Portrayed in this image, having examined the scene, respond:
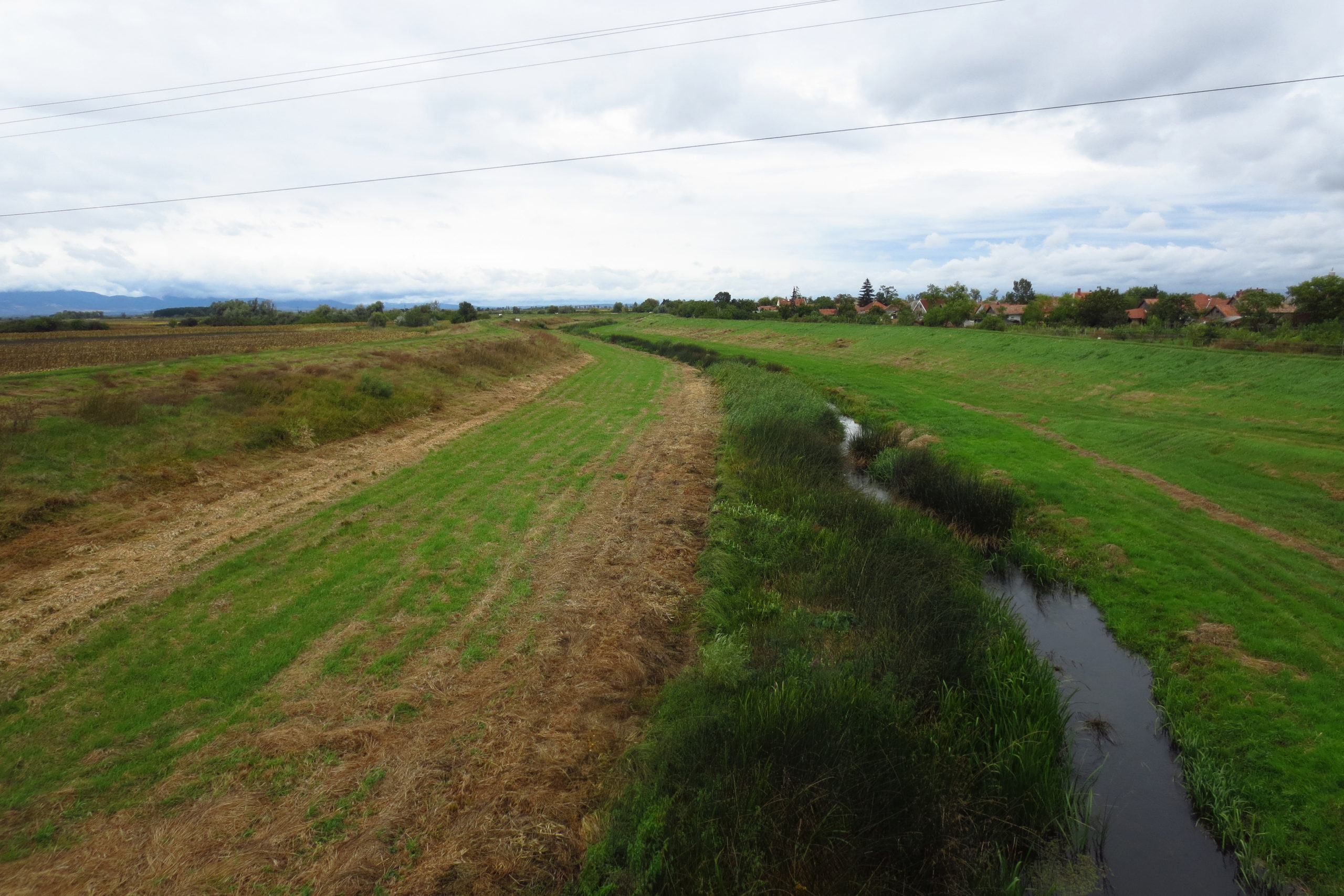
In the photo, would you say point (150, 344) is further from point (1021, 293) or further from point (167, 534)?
point (1021, 293)

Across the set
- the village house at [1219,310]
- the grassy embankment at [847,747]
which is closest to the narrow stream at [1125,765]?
the grassy embankment at [847,747]

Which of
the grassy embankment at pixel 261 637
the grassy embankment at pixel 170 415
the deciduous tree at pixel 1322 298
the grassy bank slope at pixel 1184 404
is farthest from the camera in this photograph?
the deciduous tree at pixel 1322 298

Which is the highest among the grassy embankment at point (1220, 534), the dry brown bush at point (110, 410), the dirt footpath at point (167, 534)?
the dry brown bush at point (110, 410)

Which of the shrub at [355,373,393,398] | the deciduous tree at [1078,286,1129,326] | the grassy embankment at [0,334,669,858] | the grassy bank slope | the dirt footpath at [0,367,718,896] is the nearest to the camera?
the dirt footpath at [0,367,718,896]

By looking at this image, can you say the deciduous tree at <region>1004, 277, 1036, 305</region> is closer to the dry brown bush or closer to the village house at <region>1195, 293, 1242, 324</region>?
the village house at <region>1195, 293, 1242, 324</region>

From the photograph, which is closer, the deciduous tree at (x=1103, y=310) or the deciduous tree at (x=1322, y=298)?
the deciduous tree at (x=1322, y=298)

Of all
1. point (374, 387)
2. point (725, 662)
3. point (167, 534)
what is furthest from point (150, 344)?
point (725, 662)

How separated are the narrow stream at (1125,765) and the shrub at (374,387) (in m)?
19.7

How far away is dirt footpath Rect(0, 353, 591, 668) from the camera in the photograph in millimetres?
7375

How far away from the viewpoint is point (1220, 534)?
10.8 metres

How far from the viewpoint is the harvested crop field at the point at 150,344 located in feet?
70.5

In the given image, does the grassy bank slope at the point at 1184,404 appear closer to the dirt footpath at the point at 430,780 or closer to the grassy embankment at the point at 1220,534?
the grassy embankment at the point at 1220,534

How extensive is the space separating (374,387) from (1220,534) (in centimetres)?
2296

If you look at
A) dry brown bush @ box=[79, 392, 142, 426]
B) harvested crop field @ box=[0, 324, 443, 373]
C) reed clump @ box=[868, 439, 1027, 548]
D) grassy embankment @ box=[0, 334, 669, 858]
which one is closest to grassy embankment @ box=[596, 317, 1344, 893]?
reed clump @ box=[868, 439, 1027, 548]
